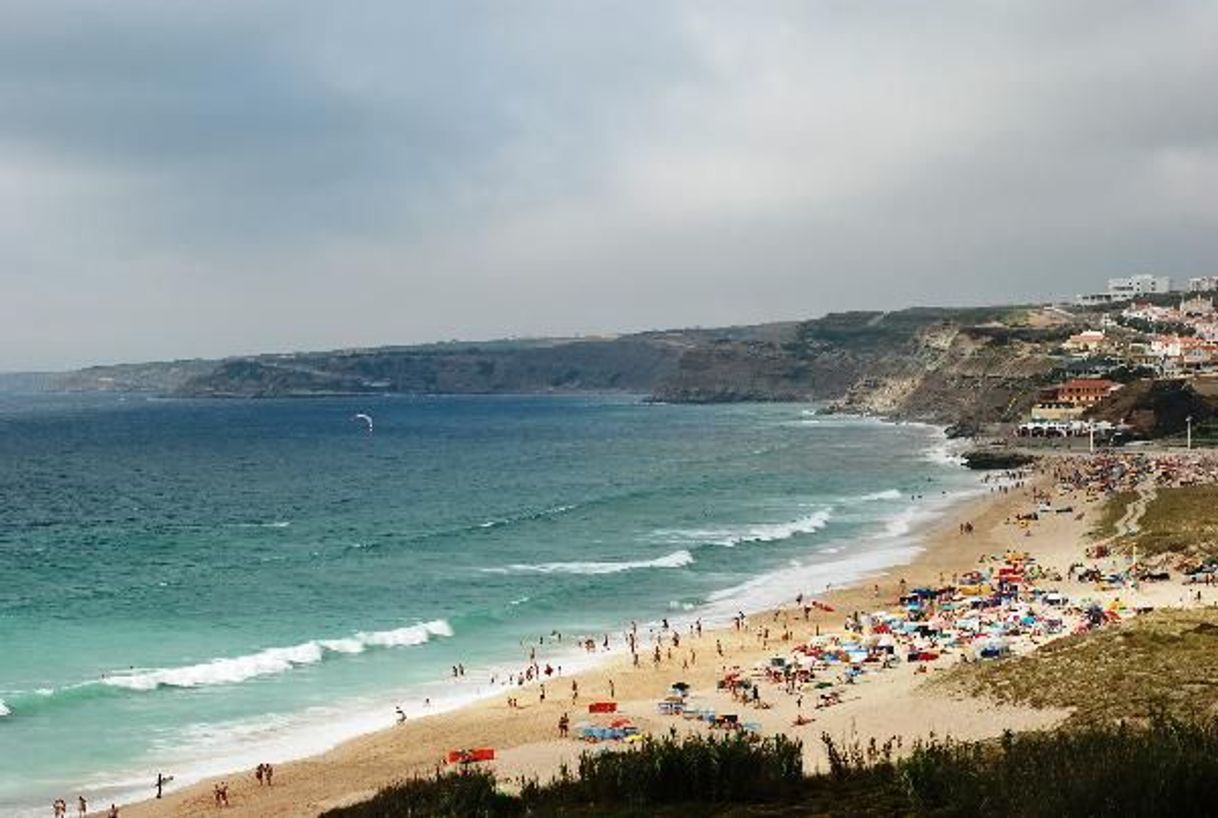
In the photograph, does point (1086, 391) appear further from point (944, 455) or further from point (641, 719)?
point (641, 719)

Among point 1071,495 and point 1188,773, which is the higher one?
point 1188,773

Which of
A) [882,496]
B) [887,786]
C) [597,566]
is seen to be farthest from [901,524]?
[887,786]

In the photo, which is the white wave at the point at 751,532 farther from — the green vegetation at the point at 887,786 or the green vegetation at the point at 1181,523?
the green vegetation at the point at 887,786

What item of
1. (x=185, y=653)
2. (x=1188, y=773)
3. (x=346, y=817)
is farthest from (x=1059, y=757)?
(x=185, y=653)

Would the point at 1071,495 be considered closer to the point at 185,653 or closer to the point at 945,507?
the point at 945,507

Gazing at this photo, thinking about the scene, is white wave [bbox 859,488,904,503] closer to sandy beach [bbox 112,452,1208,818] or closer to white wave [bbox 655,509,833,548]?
white wave [bbox 655,509,833,548]

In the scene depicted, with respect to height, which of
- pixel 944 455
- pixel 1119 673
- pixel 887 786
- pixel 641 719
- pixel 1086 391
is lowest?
pixel 641 719

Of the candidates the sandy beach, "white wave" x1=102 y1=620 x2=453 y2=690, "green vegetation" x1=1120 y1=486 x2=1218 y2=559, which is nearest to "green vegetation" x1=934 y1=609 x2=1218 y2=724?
the sandy beach

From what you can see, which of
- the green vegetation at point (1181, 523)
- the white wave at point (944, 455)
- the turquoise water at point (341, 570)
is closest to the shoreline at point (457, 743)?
the turquoise water at point (341, 570)
